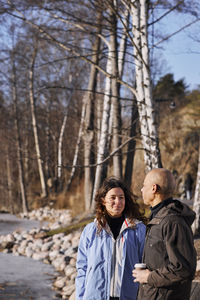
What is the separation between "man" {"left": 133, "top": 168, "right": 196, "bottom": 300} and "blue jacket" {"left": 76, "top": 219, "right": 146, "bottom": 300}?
0.48m

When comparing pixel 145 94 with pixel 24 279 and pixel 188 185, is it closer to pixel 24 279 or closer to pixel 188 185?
pixel 24 279

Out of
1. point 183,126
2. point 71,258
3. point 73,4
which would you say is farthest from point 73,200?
point 73,4

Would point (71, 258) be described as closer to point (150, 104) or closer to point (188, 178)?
point (150, 104)

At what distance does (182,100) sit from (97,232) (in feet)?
78.3

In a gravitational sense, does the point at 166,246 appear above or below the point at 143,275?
above

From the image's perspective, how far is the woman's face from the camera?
288 centimetres

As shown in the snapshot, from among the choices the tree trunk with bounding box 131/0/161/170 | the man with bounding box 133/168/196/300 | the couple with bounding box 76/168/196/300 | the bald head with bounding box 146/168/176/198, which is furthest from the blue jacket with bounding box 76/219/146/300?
the tree trunk with bounding box 131/0/161/170

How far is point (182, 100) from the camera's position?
2578 centimetres

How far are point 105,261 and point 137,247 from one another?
24cm

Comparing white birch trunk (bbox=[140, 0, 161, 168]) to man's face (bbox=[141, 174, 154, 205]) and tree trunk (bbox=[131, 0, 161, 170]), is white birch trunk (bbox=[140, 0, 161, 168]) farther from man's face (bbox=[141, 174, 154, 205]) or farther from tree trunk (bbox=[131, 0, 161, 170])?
man's face (bbox=[141, 174, 154, 205])

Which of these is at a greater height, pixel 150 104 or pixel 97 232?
pixel 150 104

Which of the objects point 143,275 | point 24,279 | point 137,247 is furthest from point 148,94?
point 143,275

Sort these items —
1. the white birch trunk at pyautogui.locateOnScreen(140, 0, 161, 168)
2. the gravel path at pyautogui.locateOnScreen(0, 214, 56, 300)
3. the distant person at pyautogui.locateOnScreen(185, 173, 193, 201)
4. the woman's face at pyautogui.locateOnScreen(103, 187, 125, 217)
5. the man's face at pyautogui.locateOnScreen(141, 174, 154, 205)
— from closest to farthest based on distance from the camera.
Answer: the man's face at pyautogui.locateOnScreen(141, 174, 154, 205) → the woman's face at pyautogui.locateOnScreen(103, 187, 125, 217) → the gravel path at pyautogui.locateOnScreen(0, 214, 56, 300) → the white birch trunk at pyautogui.locateOnScreen(140, 0, 161, 168) → the distant person at pyautogui.locateOnScreen(185, 173, 193, 201)

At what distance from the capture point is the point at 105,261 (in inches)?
108
